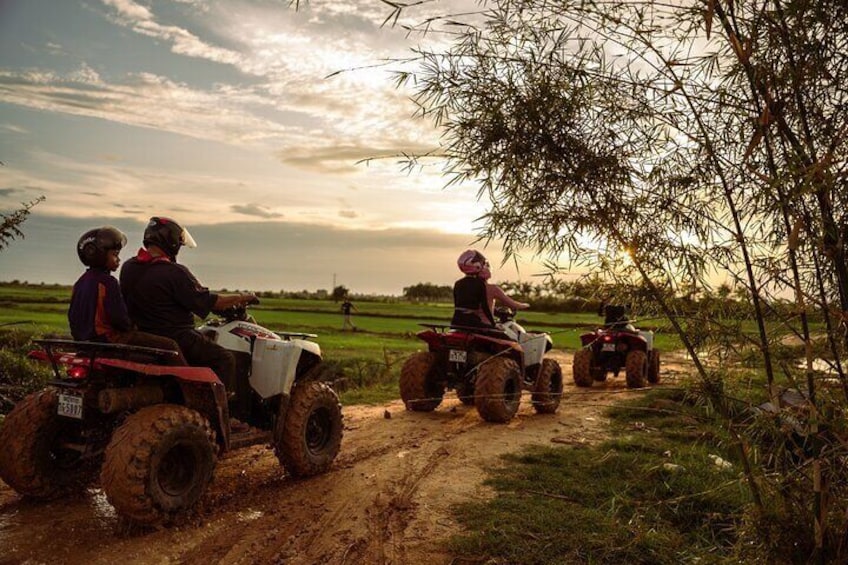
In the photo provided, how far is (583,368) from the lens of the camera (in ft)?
44.8

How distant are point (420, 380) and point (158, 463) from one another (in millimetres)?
5047

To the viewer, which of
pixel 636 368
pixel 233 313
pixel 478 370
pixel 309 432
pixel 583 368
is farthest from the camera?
pixel 583 368

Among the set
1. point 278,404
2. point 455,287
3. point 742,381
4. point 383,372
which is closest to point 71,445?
point 278,404

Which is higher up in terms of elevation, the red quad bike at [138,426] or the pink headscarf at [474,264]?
the pink headscarf at [474,264]

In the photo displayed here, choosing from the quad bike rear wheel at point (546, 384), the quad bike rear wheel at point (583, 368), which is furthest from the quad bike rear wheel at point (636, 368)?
the quad bike rear wheel at point (546, 384)

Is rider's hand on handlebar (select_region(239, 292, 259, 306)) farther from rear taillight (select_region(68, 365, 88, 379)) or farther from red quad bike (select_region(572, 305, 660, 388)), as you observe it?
red quad bike (select_region(572, 305, 660, 388))

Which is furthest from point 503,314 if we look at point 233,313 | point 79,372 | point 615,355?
point 79,372

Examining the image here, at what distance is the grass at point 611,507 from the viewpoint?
173 inches

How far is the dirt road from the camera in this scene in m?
4.40

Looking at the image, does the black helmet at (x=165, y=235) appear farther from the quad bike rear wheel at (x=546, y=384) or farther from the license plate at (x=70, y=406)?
the quad bike rear wheel at (x=546, y=384)

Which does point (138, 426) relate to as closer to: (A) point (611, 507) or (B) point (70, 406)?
(B) point (70, 406)

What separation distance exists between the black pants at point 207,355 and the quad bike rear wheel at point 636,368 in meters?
9.30

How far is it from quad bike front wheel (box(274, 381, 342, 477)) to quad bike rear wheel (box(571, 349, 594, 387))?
320 inches

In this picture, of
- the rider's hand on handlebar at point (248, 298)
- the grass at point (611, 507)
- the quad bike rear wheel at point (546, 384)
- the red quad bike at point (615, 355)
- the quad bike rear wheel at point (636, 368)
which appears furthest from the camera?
the red quad bike at point (615, 355)
